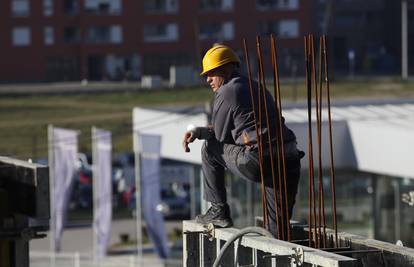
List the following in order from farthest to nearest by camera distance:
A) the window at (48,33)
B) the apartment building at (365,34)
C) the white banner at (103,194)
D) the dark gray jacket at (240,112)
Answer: the apartment building at (365,34) → the window at (48,33) → the white banner at (103,194) → the dark gray jacket at (240,112)

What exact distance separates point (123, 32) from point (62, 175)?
229ft

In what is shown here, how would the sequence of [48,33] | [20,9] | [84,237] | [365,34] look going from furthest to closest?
[365,34] → [48,33] → [20,9] → [84,237]

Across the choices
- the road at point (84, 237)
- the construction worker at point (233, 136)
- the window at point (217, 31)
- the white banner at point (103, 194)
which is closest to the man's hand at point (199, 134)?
the construction worker at point (233, 136)

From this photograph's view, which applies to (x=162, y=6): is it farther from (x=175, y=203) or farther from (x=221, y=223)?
(x=221, y=223)

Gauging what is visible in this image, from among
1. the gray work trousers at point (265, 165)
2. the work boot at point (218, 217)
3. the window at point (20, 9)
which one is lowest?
the work boot at point (218, 217)

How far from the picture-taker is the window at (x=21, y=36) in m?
102

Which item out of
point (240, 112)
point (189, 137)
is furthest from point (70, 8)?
point (240, 112)

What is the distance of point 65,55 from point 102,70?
11.2ft

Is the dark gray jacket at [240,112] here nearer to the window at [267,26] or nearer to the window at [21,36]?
the window at [267,26]

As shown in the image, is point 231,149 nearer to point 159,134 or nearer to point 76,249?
point 159,134

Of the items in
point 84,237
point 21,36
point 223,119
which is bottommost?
point 84,237

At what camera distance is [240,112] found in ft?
31.6

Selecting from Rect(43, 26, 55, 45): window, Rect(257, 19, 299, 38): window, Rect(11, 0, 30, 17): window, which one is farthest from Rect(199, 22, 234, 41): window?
Rect(11, 0, 30, 17): window

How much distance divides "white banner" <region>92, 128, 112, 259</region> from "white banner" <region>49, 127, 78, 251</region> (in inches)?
27.2
